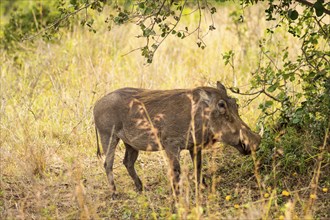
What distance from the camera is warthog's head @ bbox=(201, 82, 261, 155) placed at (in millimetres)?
5738

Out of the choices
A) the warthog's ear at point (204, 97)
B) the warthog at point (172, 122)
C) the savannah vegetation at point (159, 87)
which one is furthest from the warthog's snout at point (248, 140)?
the warthog's ear at point (204, 97)

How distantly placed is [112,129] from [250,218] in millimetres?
2065

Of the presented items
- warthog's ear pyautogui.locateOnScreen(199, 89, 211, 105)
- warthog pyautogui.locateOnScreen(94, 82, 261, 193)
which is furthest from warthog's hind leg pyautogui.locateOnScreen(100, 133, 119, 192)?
warthog's ear pyautogui.locateOnScreen(199, 89, 211, 105)

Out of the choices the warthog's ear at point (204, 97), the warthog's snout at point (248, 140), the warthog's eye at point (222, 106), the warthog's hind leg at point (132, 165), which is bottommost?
the warthog's hind leg at point (132, 165)

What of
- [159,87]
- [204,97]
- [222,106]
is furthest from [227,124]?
[159,87]

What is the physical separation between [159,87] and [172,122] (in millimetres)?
2991

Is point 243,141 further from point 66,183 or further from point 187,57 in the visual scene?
point 187,57

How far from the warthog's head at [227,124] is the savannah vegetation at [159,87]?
0.20m

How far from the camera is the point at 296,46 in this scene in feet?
30.9

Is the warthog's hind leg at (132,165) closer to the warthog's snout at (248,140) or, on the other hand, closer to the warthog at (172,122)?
the warthog at (172,122)

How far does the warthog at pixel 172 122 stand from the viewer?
5758mm

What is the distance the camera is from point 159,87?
8.88 m

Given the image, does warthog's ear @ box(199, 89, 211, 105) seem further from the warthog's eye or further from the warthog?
the warthog's eye

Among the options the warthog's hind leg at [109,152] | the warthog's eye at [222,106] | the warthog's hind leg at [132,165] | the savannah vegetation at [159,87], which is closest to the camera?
the savannah vegetation at [159,87]
